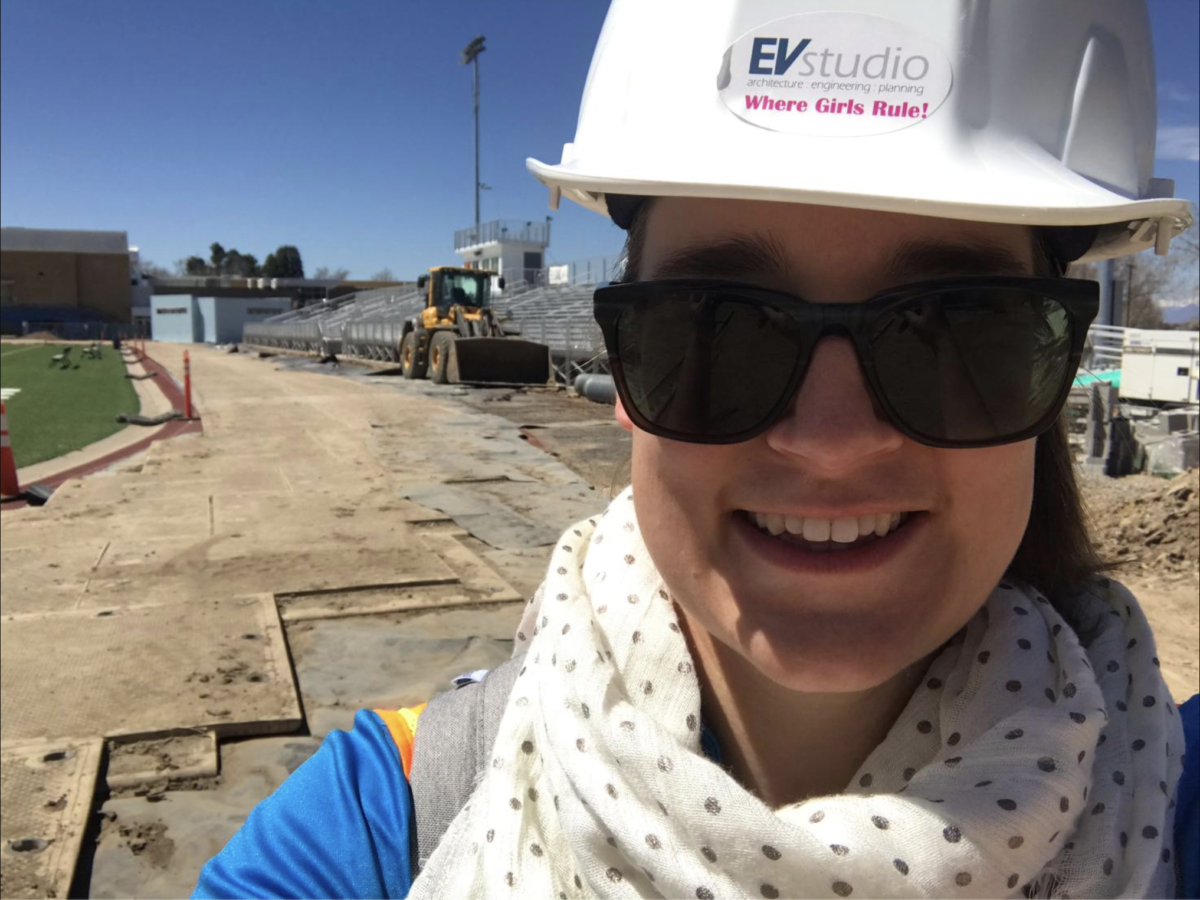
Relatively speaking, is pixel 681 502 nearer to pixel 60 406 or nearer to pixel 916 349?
pixel 916 349

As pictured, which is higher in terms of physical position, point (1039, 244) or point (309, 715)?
point (1039, 244)

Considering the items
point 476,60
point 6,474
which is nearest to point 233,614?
point 6,474

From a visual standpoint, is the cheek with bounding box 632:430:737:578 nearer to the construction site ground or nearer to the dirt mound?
the construction site ground

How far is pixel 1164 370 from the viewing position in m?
12.3

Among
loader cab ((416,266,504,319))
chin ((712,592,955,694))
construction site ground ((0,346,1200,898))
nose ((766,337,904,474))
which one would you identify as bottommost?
construction site ground ((0,346,1200,898))

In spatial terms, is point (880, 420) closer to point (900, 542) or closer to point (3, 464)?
point (900, 542)

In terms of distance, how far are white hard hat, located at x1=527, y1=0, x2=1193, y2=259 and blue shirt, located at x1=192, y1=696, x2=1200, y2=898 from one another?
2.55ft

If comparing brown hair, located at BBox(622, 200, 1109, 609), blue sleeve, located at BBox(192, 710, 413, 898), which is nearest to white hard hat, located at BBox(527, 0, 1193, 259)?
brown hair, located at BBox(622, 200, 1109, 609)

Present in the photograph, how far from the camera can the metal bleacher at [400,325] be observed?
74.2 ft

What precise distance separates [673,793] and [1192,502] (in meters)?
7.55

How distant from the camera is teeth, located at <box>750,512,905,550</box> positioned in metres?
1.09

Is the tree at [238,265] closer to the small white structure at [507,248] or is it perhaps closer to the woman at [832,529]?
the small white structure at [507,248]

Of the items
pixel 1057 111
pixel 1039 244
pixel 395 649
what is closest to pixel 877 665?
pixel 1039 244

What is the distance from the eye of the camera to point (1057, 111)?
1.05 m
